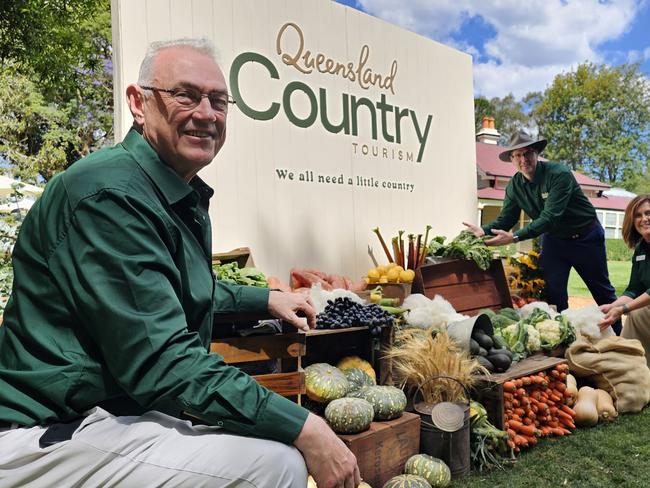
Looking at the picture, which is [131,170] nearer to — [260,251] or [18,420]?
[18,420]

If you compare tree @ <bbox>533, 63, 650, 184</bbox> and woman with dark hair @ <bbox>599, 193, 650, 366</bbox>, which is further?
tree @ <bbox>533, 63, 650, 184</bbox>

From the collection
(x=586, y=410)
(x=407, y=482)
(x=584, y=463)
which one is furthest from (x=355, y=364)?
(x=586, y=410)

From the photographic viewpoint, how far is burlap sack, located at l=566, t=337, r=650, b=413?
14.0 ft

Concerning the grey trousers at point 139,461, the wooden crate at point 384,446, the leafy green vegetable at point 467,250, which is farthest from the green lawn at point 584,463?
the grey trousers at point 139,461

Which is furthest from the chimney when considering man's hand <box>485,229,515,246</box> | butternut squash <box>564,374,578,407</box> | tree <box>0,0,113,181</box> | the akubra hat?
butternut squash <box>564,374,578,407</box>

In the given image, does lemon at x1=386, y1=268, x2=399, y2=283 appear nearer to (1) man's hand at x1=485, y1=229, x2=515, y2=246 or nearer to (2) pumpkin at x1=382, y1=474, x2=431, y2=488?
(1) man's hand at x1=485, y1=229, x2=515, y2=246

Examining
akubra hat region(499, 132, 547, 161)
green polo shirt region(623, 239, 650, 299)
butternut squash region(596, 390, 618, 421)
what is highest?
akubra hat region(499, 132, 547, 161)

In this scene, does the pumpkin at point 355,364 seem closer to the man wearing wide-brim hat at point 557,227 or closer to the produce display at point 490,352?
the produce display at point 490,352

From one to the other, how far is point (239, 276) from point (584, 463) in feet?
8.30

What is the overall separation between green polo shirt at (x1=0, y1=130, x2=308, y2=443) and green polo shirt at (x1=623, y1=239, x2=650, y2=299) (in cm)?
471

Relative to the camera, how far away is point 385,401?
10.2ft

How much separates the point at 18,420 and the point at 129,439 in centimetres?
27

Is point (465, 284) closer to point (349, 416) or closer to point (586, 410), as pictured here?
point (586, 410)

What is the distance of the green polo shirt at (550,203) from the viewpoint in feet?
18.4
